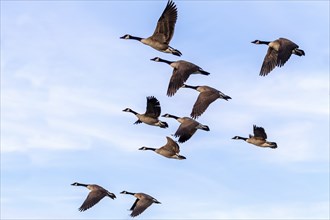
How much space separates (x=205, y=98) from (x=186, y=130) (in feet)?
6.58

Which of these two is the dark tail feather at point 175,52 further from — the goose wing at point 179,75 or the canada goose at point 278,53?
the canada goose at point 278,53

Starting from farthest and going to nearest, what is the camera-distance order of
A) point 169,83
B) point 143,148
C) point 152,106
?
point 143,148 → point 152,106 → point 169,83

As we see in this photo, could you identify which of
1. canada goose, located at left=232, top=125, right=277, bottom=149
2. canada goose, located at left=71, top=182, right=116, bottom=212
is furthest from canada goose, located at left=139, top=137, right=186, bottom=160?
canada goose, located at left=232, top=125, right=277, bottom=149

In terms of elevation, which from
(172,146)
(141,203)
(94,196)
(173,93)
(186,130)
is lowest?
(141,203)

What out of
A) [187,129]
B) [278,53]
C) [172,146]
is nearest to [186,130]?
[187,129]

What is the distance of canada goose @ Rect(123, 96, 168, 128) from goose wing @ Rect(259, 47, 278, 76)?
604 centimetres

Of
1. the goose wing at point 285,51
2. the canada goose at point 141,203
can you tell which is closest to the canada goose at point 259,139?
the goose wing at point 285,51

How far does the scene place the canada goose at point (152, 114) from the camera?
4875cm

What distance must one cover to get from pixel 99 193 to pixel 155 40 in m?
10.3

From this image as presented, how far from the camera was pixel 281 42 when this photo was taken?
157 ft

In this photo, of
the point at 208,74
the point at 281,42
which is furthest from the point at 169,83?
the point at 281,42

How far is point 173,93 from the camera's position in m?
44.8

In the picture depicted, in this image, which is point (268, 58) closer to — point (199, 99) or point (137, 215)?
point (199, 99)

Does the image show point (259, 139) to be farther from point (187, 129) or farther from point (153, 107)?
point (153, 107)
